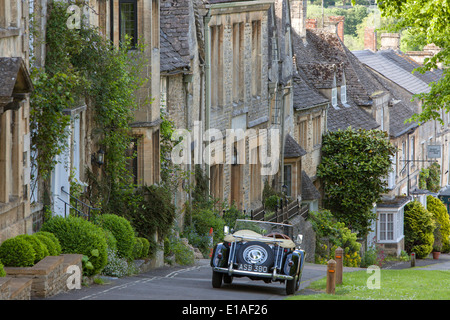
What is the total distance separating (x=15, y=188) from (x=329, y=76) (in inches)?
1149

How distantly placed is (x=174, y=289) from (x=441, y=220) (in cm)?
3887

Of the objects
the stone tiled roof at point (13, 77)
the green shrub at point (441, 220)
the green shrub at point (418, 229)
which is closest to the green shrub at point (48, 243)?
the stone tiled roof at point (13, 77)

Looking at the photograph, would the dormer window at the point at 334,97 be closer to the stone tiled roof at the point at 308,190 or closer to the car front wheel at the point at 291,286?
the stone tiled roof at the point at 308,190

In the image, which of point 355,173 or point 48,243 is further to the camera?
point 355,173

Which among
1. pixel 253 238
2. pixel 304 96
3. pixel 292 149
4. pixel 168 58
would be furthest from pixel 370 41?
pixel 253 238

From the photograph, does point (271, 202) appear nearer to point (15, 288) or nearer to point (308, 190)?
point (308, 190)

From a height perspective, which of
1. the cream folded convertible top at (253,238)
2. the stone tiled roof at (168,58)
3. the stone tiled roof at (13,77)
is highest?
the stone tiled roof at (168,58)

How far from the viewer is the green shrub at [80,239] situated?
14.9 metres

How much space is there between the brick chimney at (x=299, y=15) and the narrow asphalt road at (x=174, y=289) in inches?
1056

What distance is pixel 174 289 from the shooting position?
15.1 meters

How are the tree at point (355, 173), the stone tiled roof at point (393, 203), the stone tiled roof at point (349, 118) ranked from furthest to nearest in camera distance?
1. the stone tiled roof at point (393, 203)
2. the stone tiled roof at point (349, 118)
3. the tree at point (355, 173)

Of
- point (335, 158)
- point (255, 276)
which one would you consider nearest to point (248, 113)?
point (335, 158)

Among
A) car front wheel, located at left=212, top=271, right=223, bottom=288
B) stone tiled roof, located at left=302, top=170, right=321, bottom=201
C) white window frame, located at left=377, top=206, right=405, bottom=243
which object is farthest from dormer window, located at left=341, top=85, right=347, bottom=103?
car front wheel, located at left=212, top=271, right=223, bottom=288
